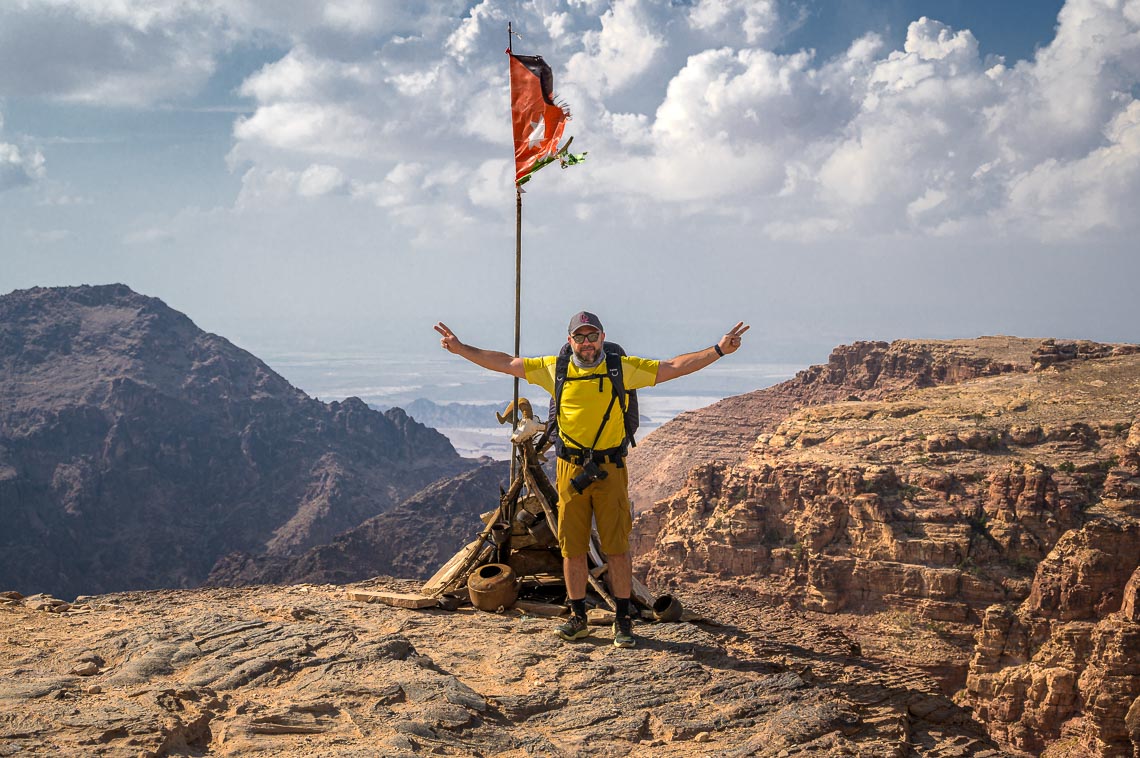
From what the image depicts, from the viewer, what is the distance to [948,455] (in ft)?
148

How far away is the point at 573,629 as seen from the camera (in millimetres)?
8883

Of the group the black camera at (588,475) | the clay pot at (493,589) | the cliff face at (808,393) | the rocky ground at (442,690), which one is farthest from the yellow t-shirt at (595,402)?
the cliff face at (808,393)

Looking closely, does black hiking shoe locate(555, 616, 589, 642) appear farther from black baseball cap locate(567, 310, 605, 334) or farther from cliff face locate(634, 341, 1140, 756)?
cliff face locate(634, 341, 1140, 756)

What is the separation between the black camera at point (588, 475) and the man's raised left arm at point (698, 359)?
0.98 meters

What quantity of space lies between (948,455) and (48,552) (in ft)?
193

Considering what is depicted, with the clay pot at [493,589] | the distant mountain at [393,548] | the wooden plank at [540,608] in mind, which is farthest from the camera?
the distant mountain at [393,548]

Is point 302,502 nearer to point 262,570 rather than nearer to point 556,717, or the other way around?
point 262,570

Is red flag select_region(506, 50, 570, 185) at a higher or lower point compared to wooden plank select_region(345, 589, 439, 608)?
higher

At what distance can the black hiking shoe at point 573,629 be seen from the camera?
29.1 feet

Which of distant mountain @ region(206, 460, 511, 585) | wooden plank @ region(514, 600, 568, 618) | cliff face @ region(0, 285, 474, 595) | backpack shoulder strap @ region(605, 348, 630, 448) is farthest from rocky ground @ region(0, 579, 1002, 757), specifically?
cliff face @ region(0, 285, 474, 595)

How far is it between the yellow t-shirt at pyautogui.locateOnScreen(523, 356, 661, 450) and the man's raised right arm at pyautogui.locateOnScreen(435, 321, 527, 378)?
0.59m

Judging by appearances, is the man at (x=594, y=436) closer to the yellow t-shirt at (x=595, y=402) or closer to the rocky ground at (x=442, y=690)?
the yellow t-shirt at (x=595, y=402)

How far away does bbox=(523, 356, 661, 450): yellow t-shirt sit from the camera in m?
8.37

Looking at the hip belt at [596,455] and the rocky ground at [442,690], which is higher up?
the hip belt at [596,455]
